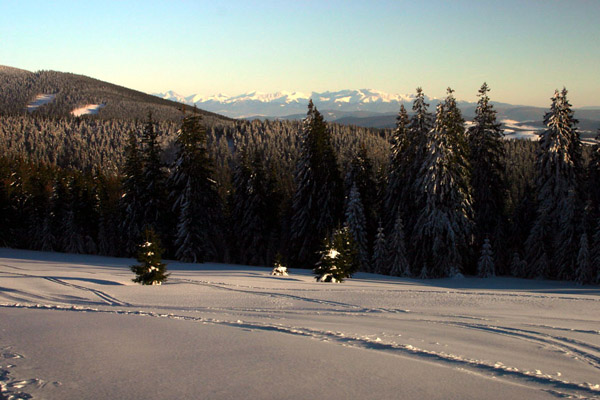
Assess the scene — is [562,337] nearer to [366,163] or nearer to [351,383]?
[351,383]

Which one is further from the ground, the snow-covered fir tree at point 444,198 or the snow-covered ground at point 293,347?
the snow-covered fir tree at point 444,198

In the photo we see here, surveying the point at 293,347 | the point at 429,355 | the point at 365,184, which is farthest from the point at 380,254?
the point at 293,347

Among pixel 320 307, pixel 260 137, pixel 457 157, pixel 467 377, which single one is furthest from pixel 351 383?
pixel 260 137

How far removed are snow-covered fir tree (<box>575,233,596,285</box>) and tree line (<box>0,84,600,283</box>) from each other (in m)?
0.07

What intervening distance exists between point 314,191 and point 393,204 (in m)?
6.41

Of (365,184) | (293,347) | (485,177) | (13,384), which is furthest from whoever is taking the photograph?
(365,184)

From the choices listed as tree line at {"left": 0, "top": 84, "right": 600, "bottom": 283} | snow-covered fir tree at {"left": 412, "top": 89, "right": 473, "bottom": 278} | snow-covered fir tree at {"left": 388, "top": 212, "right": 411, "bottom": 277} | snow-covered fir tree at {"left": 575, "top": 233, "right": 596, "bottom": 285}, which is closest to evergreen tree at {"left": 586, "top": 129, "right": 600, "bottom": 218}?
tree line at {"left": 0, "top": 84, "right": 600, "bottom": 283}

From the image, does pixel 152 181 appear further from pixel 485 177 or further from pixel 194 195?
pixel 485 177

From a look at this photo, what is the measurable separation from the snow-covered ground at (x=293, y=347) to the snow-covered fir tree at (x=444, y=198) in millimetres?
14659

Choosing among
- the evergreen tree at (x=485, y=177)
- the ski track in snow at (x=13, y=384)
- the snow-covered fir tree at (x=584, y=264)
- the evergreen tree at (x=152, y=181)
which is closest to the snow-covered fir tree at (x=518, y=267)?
the evergreen tree at (x=485, y=177)

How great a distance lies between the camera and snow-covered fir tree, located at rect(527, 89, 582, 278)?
2809 cm

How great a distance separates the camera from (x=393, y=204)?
115ft

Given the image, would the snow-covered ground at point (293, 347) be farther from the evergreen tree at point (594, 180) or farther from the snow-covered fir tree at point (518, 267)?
the snow-covered fir tree at point (518, 267)

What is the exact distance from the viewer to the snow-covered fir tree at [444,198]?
93.2 ft
